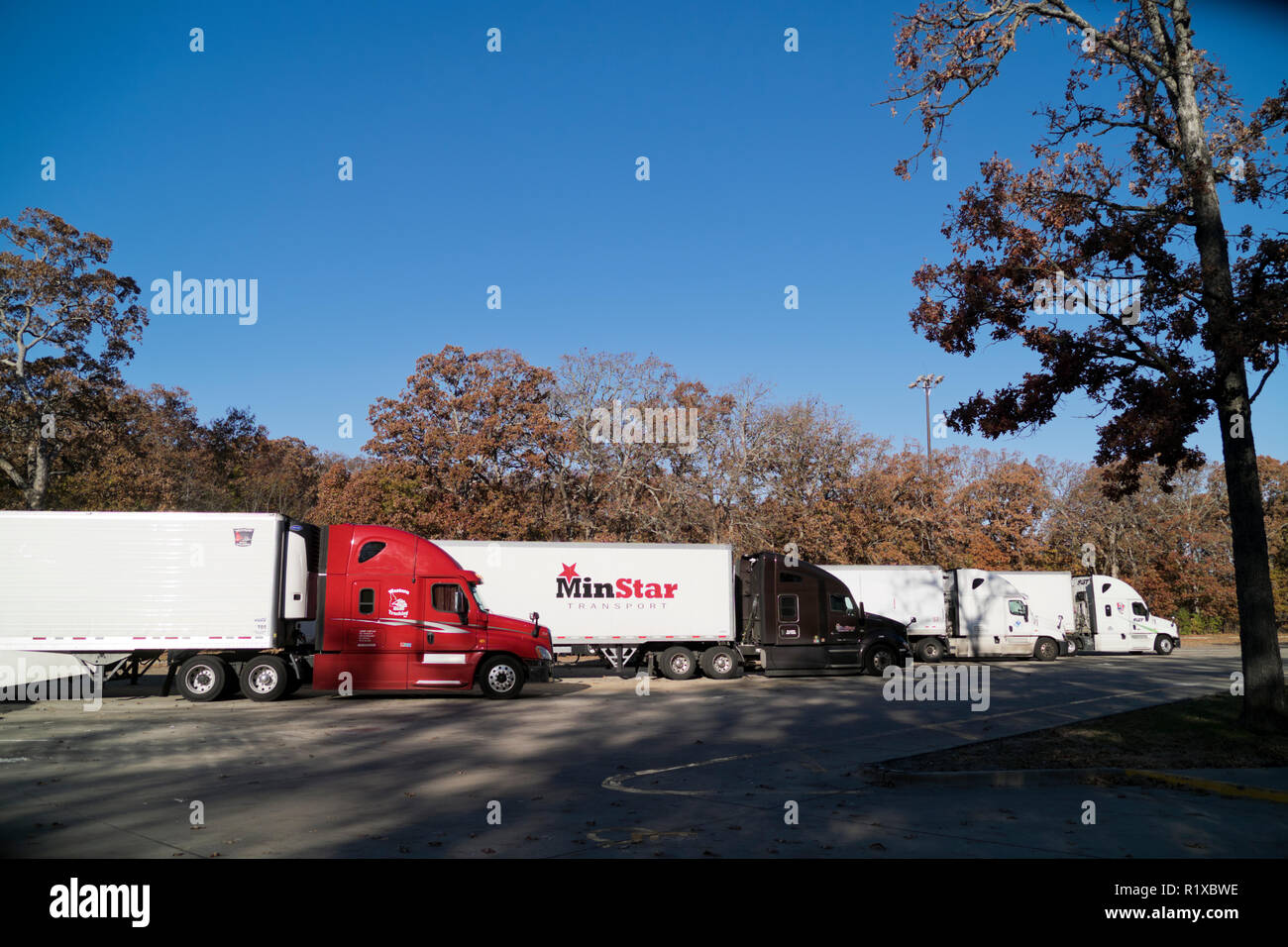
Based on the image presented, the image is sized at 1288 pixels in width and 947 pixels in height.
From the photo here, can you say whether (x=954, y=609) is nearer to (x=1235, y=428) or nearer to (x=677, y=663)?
(x=677, y=663)

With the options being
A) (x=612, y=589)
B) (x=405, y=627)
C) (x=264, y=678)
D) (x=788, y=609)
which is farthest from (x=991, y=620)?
(x=264, y=678)

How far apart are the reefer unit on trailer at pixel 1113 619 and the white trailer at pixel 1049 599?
5.74ft

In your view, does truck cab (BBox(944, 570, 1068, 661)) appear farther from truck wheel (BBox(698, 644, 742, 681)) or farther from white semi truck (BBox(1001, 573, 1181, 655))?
truck wheel (BBox(698, 644, 742, 681))

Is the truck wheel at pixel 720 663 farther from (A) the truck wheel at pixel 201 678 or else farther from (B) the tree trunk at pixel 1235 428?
(B) the tree trunk at pixel 1235 428

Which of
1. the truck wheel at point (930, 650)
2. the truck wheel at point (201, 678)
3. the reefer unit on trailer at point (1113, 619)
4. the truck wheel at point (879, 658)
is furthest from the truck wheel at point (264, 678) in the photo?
the reefer unit on trailer at point (1113, 619)

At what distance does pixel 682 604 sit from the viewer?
2344 cm

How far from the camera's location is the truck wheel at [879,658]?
982 inches

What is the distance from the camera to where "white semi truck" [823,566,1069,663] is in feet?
94.3

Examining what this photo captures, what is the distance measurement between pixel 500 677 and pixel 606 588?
5122 mm

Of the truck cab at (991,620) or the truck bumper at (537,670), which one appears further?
the truck cab at (991,620)

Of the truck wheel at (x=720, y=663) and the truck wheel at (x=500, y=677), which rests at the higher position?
the truck wheel at (x=500, y=677)

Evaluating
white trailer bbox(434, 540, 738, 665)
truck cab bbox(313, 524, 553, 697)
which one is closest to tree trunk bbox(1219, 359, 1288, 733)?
truck cab bbox(313, 524, 553, 697)
